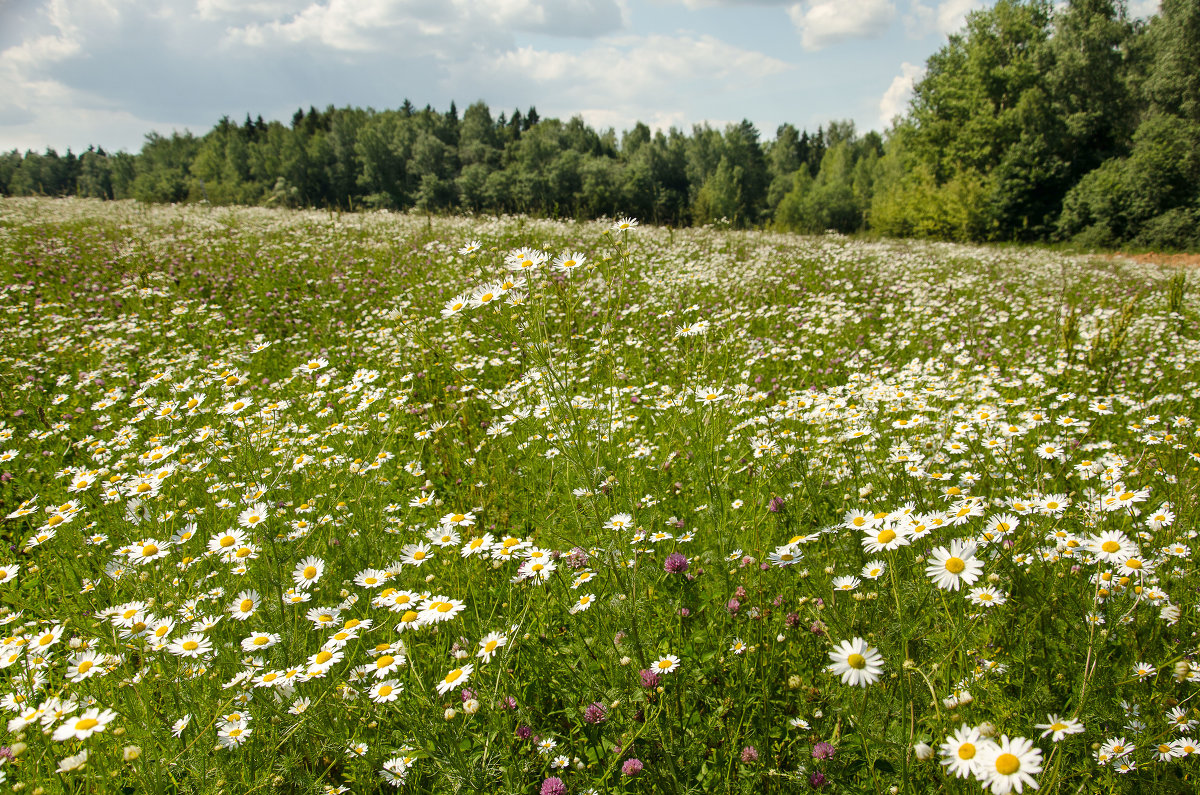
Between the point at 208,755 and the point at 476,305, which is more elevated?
the point at 476,305

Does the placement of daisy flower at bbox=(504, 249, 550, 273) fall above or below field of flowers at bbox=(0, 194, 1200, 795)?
above

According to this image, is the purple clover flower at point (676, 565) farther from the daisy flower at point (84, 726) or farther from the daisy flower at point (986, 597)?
the daisy flower at point (84, 726)

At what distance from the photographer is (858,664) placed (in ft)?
4.02

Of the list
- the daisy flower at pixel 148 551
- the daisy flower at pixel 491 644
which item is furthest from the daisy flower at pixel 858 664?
the daisy flower at pixel 148 551

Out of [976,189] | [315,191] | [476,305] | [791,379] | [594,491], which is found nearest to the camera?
[594,491]

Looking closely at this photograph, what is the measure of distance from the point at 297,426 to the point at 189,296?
450cm

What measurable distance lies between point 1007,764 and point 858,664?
28 centimetres

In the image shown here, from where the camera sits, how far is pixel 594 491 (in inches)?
67.0

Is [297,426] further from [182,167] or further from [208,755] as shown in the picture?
[182,167]

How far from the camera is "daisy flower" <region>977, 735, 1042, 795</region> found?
38.8 inches

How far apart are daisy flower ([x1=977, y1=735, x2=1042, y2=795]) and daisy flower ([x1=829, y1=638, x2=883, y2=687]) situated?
212 mm

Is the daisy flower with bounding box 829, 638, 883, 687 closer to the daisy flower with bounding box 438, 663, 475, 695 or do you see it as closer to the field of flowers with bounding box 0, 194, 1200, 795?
the field of flowers with bounding box 0, 194, 1200, 795

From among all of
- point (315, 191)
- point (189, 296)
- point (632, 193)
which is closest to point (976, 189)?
point (632, 193)

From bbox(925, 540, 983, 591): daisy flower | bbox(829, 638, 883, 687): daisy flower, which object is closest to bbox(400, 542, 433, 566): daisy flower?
bbox(829, 638, 883, 687): daisy flower
